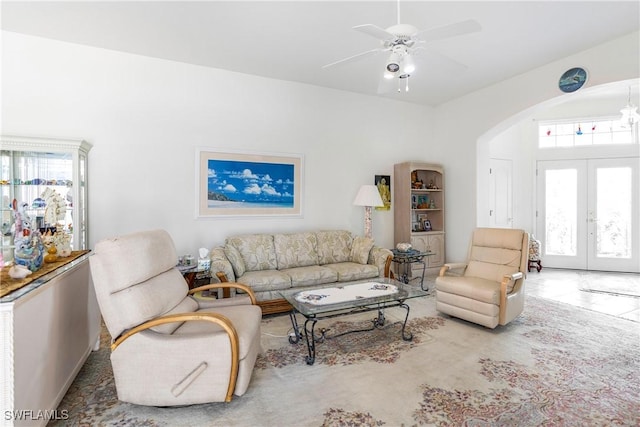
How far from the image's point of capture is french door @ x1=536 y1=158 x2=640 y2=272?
5.74 metres

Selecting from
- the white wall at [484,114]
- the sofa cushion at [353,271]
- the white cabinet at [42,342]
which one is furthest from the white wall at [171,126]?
the white cabinet at [42,342]

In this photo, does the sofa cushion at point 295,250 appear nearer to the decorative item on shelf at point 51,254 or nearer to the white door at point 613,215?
the decorative item on shelf at point 51,254

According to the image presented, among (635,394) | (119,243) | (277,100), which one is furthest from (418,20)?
(635,394)

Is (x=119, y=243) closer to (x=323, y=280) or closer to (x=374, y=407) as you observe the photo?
(x=374, y=407)

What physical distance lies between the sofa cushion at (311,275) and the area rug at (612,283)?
3969 millimetres

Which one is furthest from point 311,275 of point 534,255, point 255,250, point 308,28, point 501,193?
point 534,255

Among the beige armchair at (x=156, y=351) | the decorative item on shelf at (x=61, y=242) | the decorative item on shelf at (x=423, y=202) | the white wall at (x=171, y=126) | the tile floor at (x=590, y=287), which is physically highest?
the white wall at (x=171, y=126)

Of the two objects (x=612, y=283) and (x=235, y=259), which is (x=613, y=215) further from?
(x=235, y=259)

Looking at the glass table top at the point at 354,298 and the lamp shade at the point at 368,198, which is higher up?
the lamp shade at the point at 368,198

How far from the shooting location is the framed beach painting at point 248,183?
4230 millimetres

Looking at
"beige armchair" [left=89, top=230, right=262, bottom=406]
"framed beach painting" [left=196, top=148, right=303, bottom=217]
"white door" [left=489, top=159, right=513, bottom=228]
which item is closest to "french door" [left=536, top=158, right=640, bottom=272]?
"white door" [left=489, top=159, right=513, bottom=228]

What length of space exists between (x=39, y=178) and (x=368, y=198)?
393 centimetres

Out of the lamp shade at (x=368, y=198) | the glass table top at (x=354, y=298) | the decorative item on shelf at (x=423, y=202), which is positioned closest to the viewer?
the glass table top at (x=354, y=298)

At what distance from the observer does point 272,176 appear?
15.1 ft
